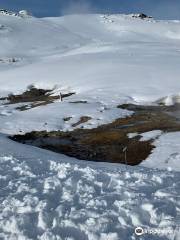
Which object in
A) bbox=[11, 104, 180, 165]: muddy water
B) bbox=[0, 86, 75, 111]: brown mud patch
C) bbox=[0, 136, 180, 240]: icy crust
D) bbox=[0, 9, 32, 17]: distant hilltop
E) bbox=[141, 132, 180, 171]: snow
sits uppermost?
bbox=[0, 136, 180, 240]: icy crust

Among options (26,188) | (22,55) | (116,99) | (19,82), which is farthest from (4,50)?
(26,188)

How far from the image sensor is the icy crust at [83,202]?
12.7m

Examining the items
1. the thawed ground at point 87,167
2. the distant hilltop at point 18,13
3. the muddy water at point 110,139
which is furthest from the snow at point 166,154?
the distant hilltop at point 18,13

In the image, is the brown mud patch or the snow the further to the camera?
the brown mud patch

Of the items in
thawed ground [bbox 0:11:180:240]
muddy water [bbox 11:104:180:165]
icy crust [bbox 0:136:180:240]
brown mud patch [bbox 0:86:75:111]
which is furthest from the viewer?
brown mud patch [bbox 0:86:75:111]

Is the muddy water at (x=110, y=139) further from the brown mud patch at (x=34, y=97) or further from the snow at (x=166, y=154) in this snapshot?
the brown mud patch at (x=34, y=97)

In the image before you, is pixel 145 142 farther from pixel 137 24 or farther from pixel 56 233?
pixel 137 24

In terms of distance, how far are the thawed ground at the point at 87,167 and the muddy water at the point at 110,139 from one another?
1180 millimetres

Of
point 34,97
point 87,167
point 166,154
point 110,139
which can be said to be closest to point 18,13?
point 34,97

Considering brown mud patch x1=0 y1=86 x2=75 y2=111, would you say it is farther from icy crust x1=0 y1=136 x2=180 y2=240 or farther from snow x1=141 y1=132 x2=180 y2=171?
icy crust x1=0 y1=136 x2=180 y2=240

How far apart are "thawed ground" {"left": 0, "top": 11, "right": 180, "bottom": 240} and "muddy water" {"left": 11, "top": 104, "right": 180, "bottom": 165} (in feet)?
3.87

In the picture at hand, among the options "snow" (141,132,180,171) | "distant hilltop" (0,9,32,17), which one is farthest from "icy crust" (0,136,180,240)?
"distant hilltop" (0,9,32,17)

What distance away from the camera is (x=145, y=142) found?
3112 cm

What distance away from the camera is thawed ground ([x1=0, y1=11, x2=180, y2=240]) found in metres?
13.0
